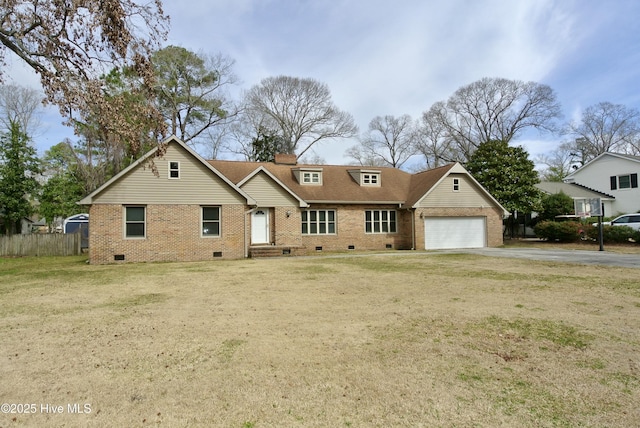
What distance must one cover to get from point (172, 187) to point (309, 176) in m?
8.86

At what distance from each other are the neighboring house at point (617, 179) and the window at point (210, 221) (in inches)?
1291

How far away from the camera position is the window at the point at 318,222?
72.4 feet

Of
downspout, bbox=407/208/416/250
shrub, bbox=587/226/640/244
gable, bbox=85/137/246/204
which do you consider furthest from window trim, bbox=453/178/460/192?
gable, bbox=85/137/246/204

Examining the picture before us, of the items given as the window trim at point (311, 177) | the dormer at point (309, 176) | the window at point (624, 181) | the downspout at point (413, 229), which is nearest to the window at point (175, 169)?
the dormer at point (309, 176)

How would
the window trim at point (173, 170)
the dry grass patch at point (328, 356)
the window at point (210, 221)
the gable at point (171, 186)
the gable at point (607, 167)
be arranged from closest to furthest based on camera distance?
the dry grass patch at point (328, 356), the gable at point (171, 186), the window trim at point (173, 170), the window at point (210, 221), the gable at point (607, 167)

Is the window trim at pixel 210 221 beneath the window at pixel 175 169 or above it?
beneath

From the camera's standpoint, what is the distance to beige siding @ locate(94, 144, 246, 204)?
17.0 meters

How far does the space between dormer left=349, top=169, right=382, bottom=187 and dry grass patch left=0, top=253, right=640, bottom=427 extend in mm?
16384

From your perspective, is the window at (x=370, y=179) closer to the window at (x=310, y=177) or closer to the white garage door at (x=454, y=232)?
the window at (x=310, y=177)

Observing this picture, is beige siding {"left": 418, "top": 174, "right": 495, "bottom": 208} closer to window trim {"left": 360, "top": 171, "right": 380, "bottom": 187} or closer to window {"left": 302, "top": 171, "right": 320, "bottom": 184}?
window trim {"left": 360, "top": 171, "right": 380, "bottom": 187}

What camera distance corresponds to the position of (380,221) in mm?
23469

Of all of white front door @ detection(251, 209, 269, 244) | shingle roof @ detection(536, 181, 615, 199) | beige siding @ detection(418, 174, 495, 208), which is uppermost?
shingle roof @ detection(536, 181, 615, 199)

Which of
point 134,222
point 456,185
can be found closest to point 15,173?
point 134,222

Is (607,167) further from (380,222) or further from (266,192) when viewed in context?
(266,192)
